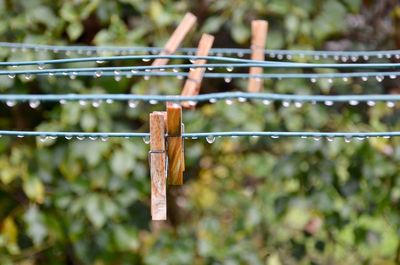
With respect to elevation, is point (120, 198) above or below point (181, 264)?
above

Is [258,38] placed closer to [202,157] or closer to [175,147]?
[175,147]

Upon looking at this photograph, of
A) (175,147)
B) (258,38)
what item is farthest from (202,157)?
(175,147)

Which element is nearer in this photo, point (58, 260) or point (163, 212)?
point (163, 212)

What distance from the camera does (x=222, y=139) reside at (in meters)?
2.62

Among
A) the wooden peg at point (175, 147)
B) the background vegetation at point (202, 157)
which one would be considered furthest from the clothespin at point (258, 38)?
the wooden peg at point (175, 147)

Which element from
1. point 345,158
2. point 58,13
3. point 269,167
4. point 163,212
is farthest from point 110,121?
point 163,212

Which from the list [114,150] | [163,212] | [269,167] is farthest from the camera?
[269,167]

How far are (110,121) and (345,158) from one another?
2.55 ft

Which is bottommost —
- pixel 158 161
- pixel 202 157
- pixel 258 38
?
pixel 158 161

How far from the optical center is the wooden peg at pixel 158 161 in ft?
4.18

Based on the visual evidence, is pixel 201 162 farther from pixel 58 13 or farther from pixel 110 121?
pixel 58 13

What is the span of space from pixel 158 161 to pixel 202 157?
143 centimetres

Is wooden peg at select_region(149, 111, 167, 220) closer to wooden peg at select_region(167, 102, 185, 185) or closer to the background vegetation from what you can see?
wooden peg at select_region(167, 102, 185, 185)

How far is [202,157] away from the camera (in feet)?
8.89
